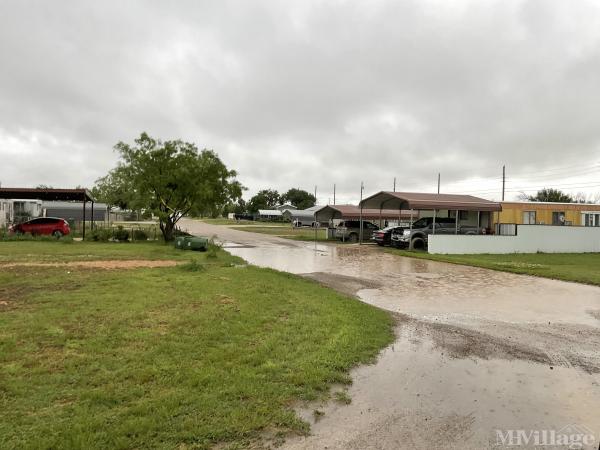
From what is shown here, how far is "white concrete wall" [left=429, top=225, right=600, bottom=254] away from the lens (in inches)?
894

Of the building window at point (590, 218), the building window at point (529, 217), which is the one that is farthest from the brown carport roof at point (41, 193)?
the building window at point (590, 218)

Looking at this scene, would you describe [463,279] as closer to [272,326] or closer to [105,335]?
[272,326]

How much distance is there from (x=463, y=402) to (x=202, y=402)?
249 centimetres

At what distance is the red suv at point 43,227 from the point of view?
25.8 meters

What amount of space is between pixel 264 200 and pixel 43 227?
98089 millimetres

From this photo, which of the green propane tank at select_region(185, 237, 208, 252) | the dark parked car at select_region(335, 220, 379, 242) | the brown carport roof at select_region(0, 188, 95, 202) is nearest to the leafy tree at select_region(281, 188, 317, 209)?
the dark parked car at select_region(335, 220, 379, 242)

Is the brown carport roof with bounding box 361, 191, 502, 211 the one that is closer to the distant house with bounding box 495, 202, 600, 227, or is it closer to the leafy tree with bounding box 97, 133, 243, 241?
the distant house with bounding box 495, 202, 600, 227

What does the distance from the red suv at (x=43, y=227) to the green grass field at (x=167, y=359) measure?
63.0 feet

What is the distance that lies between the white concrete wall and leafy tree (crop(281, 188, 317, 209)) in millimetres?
104961

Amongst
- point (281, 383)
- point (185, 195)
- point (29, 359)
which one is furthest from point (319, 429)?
point (185, 195)

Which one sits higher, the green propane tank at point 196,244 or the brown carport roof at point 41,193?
the brown carport roof at point 41,193

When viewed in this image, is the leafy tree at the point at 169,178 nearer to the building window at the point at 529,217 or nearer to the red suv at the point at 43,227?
the red suv at the point at 43,227

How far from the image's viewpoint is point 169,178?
24.3m

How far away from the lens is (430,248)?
2245cm
